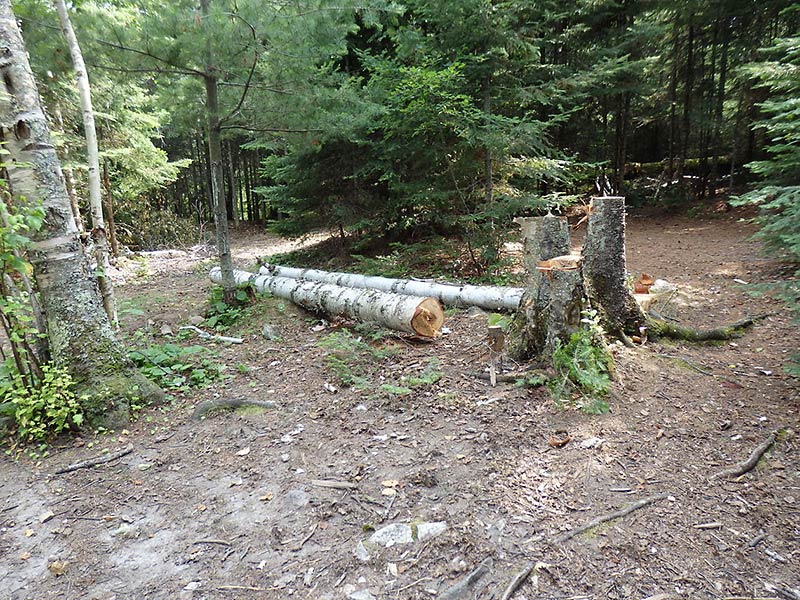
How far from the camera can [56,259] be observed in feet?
12.4

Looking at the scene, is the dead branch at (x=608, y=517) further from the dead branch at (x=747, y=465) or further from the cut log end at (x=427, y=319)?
the cut log end at (x=427, y=319)

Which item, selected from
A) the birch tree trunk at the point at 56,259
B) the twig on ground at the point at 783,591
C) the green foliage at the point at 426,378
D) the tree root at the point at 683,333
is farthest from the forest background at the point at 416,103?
the green foliage at the point at 426,378

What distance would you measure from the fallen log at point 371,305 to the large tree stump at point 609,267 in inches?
71.6

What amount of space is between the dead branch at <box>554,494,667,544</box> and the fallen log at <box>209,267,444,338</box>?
121 inches

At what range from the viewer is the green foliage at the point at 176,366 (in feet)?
15.1

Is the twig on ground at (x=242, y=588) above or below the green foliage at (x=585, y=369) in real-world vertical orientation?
below

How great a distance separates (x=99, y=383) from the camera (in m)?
3.87

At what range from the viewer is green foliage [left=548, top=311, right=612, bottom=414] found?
3.58 m

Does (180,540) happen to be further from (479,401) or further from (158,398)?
(479,401)

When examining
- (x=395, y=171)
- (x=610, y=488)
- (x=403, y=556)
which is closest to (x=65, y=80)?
(x=395, y=171)

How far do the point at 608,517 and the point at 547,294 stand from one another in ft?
6.84

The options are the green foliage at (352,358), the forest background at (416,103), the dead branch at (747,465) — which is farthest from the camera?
the forest background at (416,103)

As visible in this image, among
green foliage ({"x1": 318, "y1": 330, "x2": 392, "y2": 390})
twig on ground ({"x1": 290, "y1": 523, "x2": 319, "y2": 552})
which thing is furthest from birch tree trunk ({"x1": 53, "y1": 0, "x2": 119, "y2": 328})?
twig on ground ({"x1": 290, "y1": 523, "x2": 319, "y2": 552})

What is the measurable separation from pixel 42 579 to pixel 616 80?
15.1 meters
